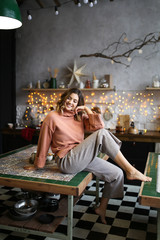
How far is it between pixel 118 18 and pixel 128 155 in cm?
242

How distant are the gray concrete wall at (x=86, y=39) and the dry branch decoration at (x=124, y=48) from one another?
2.8 inches

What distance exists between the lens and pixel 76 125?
269 centimetres

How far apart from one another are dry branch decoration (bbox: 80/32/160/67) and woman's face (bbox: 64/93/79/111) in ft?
7.02

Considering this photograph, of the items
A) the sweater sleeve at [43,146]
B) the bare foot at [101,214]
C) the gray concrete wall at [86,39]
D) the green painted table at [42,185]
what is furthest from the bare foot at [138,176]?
the gray concrete wall at [86,39]

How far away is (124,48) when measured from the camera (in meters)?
4.56

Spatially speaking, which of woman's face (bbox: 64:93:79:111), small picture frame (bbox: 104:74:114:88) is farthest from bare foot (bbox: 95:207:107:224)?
small picture frame (bbox: 104:74:114:88)

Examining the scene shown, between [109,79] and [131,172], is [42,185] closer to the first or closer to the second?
[131,172]

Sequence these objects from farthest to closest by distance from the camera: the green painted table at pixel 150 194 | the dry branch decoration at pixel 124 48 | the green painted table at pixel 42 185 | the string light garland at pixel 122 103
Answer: the string light garland at pixel 122 103, the dry branch decoration at pixel 124 48, the green painted table at pixel 42 185, the green painted table at pixel 150 194

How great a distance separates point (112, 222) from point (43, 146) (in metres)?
1.07

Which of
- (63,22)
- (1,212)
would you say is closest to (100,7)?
(63,22)

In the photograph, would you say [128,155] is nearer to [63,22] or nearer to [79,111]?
[79,111]

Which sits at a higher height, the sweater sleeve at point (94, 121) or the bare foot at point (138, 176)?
the sweater sleeve at point (94, 121)

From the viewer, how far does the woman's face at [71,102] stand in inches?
105

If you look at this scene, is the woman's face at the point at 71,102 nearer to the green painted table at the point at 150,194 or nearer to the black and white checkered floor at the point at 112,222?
the green painted table at the point at 150,194
